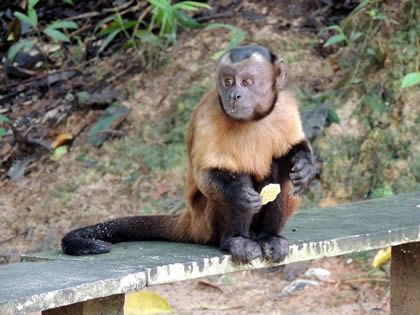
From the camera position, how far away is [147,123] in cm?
674

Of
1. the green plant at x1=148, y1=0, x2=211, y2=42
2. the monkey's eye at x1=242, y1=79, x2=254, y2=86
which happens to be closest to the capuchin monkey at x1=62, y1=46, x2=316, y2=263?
the monkey's eye at x1=242, y1=79, x2=254, y2=86

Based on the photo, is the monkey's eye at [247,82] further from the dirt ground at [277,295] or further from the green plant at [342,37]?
the green plant at [342,37]

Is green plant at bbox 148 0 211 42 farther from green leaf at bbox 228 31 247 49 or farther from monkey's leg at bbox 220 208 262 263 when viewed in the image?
monkey's leg at bbox 220 208 262 263

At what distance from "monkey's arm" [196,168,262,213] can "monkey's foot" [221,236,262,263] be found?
0.15 meters

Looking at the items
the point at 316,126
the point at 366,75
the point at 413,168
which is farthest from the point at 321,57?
the point at 413,168

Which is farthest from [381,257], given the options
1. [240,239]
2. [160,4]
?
[160,4]

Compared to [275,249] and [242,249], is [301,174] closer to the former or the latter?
[275,249]

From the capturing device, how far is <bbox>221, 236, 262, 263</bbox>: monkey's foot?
325 centimetres

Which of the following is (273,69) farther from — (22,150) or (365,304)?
(22,150)

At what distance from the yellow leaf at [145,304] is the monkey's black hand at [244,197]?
60.6 inches

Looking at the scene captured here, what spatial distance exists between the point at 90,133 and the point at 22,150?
70 centimetres

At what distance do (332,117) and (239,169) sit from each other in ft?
9.22

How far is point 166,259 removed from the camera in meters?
3.16

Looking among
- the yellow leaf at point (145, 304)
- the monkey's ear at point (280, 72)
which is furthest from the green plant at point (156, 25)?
the monkey's ear at point (280, 72)
